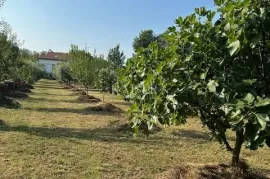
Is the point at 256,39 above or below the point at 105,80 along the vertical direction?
above

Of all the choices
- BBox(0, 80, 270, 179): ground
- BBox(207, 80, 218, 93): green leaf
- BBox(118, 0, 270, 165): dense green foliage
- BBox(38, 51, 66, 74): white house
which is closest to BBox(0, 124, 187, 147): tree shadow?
BBox(0, 80, 270, 179): ground

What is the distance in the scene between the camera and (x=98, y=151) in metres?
7.37

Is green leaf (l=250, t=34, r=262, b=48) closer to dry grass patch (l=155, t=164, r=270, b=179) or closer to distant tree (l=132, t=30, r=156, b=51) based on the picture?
dry grass patch (l=155, t=164, r=270, b=179)

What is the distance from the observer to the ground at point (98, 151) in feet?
19.3

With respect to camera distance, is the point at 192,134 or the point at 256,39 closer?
the point at 256,39

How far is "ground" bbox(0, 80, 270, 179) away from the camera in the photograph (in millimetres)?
5871

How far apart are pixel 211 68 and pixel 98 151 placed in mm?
4758

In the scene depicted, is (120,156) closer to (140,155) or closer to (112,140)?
(140,155)

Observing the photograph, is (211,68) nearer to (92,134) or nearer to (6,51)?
(92,134)

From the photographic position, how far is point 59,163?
20.5 feet

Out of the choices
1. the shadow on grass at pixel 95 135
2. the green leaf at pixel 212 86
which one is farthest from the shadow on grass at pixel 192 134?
the green leaf at pixel 212 86

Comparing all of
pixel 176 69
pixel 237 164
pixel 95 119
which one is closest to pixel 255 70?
pixel 176 69

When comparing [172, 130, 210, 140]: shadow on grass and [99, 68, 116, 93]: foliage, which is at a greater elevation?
[99, 68, 116, 93]: foliage

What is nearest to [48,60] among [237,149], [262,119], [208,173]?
[208,173]
